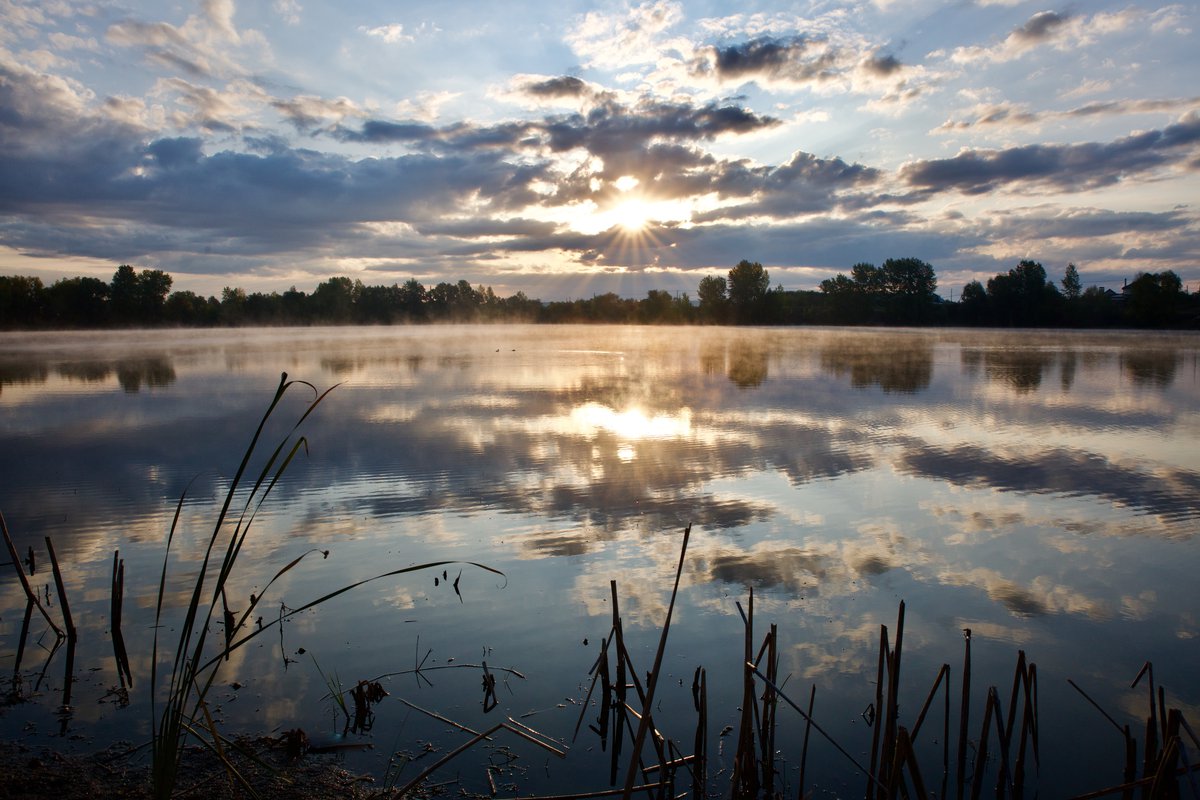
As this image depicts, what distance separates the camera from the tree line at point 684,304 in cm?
9662

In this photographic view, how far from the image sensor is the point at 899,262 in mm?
130500

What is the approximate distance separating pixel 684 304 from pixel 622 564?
501 feet

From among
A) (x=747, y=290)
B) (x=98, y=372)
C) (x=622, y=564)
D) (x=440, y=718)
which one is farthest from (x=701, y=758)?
(x=747, y=290)

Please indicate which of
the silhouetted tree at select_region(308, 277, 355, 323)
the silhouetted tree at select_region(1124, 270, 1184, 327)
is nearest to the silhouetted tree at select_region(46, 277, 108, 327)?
the silhouetted tree at select_region(308, 277, 355, 323)

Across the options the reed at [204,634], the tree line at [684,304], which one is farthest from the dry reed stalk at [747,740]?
the tree line at [684,304]

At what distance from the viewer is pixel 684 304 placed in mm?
157750

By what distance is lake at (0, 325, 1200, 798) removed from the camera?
15.6 ft

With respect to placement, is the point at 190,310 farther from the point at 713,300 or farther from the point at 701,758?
the point at 701,758

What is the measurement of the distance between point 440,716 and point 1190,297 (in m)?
111

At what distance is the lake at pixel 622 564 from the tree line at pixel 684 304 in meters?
94.0

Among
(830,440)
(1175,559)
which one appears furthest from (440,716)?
(830,440)

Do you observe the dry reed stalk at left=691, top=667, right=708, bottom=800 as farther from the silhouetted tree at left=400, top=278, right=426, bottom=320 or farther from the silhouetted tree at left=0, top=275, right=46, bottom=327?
the silhouetted tree at left=400, top=278, right=426, bottom=320

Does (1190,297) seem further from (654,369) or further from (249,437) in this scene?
(249,437)

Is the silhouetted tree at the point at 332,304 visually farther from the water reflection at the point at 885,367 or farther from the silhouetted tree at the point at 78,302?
the water reflection at the point at 885,367
